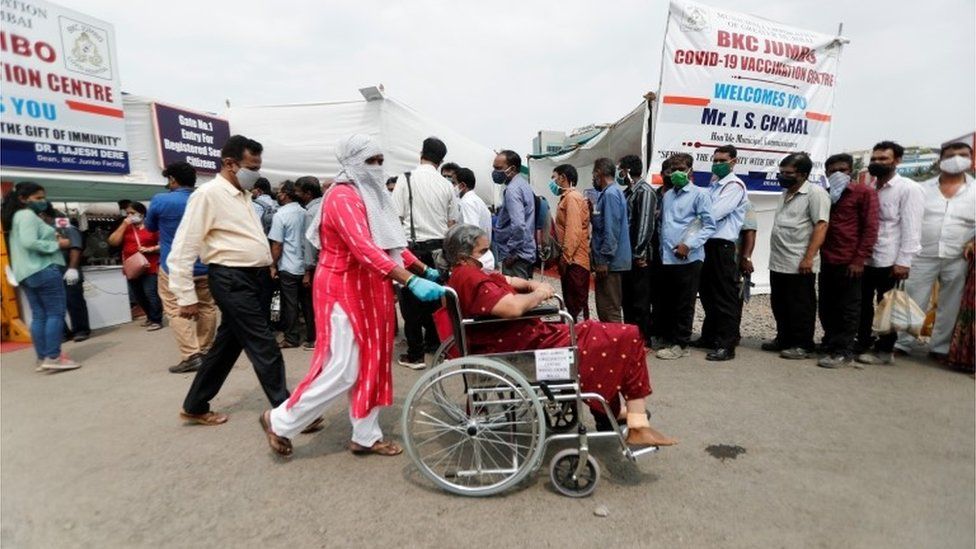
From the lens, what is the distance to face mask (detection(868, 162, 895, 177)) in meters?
3.96

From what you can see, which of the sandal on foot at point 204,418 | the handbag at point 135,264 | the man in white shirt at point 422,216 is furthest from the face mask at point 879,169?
the handbag at point 135,264

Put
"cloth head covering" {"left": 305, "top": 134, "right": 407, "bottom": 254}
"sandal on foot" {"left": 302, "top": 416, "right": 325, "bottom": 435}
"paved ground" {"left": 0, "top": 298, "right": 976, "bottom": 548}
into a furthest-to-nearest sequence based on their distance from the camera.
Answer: "sandal on foot" {"left": 302, "top": 416, "right": 325, "bottom": 435} → "cloth head covering" {"left": 305, "top": 134, "right": 407, "bottom": 254} → "paved ground" {"left": 0, "top": 298, "right": 976, "bottom": 548}

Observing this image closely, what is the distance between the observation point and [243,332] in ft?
8.97

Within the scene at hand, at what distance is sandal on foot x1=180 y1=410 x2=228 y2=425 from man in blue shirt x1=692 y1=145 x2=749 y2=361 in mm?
3821

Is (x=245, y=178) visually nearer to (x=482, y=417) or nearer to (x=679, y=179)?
(x=482, y=417)

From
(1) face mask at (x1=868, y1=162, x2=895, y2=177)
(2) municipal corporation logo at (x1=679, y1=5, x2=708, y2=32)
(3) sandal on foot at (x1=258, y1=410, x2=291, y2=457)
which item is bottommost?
(3) sandal on foot at (x1=258, y1=410, x2=291, y2=457)

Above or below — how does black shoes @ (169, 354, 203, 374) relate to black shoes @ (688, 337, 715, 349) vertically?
below

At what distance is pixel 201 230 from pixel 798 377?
4.27m

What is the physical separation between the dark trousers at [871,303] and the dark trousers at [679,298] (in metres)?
1.36

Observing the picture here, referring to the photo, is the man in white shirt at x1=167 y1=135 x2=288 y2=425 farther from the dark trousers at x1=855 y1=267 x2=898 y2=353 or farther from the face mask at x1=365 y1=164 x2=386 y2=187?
the dark trousers at x1=855 y1=267 x2=898 y2=353

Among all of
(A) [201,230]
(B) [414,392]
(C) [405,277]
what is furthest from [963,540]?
(A) [201,230]

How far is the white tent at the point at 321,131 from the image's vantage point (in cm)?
639

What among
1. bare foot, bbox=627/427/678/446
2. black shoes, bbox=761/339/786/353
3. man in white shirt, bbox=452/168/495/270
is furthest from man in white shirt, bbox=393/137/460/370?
black shoes, bbox=761/339/786/353


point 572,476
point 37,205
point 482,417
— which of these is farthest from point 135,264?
point 572,476
